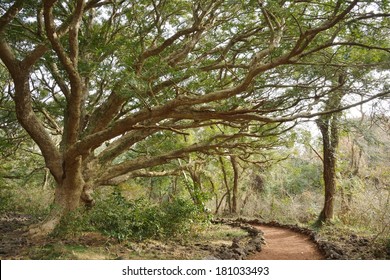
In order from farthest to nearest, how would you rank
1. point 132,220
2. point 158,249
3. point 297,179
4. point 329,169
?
point 297,179 < point 329,169 < point 132,220 < point 158,249

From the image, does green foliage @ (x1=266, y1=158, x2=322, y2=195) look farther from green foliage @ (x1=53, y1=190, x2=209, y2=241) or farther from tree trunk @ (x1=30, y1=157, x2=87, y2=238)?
tree trunk @ (x1=30, y1=157, x2=87, y2=238)

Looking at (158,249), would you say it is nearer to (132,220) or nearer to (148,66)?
(132,220)

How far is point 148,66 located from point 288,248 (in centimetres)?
506

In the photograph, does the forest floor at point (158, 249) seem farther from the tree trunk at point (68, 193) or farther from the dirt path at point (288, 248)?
the tree trunk at point (68, 193)

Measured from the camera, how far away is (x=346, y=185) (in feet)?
38.4

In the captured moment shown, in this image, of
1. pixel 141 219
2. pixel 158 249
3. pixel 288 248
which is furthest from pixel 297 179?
pixel 158 249

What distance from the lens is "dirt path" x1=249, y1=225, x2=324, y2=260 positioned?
6.62m

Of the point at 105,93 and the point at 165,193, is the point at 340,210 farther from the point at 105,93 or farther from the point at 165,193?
the point at 165,193

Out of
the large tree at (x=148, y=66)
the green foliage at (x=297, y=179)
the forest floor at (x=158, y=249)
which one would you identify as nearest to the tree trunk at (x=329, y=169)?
the forest floor at (x=158, y=249)

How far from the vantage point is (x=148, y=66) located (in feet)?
20.0

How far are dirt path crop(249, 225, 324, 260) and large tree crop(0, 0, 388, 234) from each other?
2.55 m

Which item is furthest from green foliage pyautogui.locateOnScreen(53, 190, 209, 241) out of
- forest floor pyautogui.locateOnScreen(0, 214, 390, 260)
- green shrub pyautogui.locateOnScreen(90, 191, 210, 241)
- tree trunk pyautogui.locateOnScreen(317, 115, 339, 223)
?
tree trunk pyautogui.locateOnScreen(317, 115, 339, 223)
